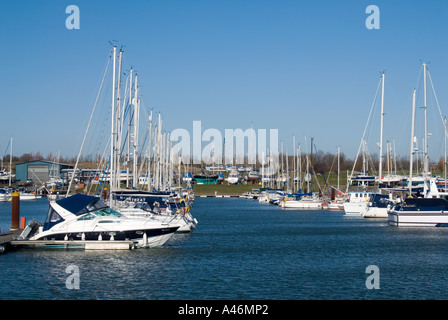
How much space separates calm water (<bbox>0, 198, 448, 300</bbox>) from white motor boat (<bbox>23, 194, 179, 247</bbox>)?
0.95 m

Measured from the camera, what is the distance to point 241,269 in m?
31.6

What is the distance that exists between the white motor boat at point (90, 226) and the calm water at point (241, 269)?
0.95 meters

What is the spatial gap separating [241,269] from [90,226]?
9.90m

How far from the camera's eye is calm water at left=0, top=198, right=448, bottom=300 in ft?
84.5

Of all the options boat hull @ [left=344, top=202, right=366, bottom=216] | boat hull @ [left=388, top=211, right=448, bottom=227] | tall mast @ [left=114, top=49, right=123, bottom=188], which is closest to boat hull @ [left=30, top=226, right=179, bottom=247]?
tall mast @ [left=114, top=49, right=123, bottom=188]

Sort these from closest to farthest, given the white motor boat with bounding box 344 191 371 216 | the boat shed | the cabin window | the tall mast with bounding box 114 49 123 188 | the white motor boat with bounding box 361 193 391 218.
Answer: the cabin window → the tall mast with bounding box 114 49 123 188 → the white motor boat with bounding box 361 193 391 218 → the white motor boat with bounding box 344 191 371 216 → the boat shed

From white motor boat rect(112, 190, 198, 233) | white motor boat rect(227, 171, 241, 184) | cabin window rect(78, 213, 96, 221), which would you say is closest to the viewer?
cabin window rect(78, 213, 96, 221)

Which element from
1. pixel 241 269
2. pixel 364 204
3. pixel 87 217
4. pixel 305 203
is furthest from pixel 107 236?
pixel 305 203

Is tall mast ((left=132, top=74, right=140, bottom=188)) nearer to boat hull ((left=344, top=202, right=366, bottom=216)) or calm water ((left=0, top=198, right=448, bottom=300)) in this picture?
calm water ((left=0, top=198, right=448, bottom=300))

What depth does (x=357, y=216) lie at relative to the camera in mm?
76188

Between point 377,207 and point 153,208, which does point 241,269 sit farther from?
point 377,207

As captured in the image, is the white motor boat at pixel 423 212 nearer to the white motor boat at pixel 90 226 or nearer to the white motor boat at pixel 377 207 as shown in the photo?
the white motor boat at pixel 377 207
